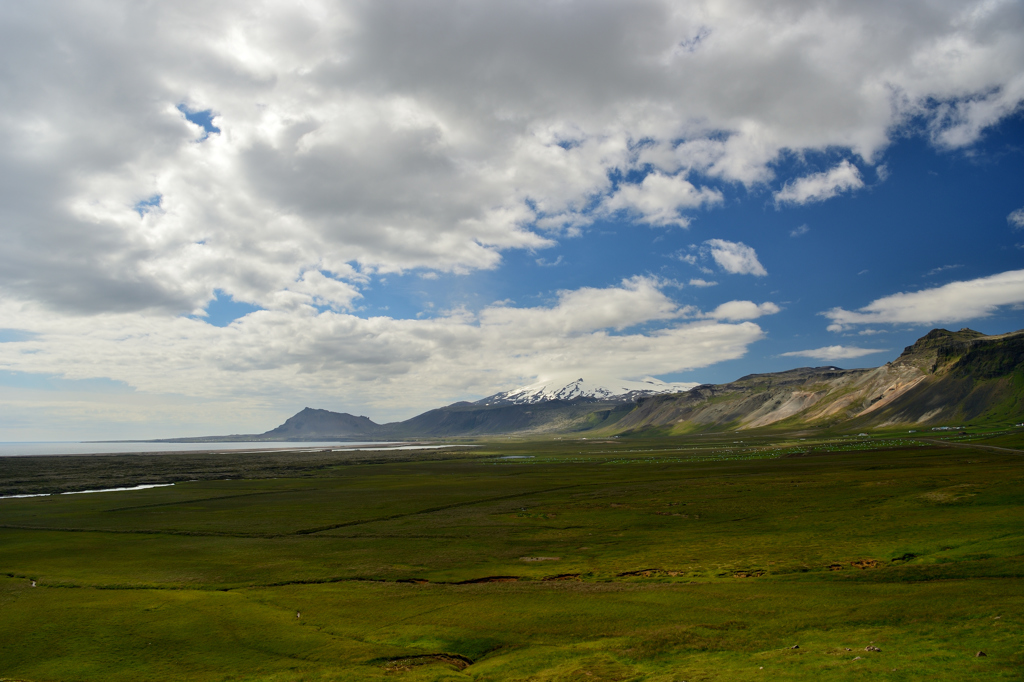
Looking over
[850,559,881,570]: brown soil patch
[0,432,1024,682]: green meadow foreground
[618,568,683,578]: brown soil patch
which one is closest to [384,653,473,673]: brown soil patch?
[0,432,1024,682]: green meadow foreground

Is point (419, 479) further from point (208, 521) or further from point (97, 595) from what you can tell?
point (97, 595)

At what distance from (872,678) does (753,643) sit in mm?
5607

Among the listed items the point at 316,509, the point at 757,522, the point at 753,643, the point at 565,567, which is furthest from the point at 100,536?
the point at 757,522

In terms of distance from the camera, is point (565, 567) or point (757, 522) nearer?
point (565, 567)

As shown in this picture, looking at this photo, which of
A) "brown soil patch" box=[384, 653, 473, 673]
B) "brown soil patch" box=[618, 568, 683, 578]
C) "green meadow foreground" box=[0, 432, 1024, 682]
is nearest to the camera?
"green meadow foreground" box=[0, 432, 1024, 682]

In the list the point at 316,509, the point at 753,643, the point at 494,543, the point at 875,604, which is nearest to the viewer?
the point at 753,643

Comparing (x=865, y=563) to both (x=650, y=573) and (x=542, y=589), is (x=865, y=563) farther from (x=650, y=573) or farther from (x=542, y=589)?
(x=542, y=589)

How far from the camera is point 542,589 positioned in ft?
96.3

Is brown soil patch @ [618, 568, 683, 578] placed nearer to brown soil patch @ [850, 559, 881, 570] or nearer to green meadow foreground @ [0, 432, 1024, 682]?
green meadow foreground @ [0, 432, 1024, 682]

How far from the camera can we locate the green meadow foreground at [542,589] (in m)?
19.6

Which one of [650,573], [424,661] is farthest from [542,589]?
[424,661]

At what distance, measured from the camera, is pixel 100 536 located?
49.6 metres

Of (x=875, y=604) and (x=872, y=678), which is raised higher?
(x=872, y=678)

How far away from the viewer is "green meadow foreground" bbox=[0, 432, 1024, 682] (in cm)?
1958
